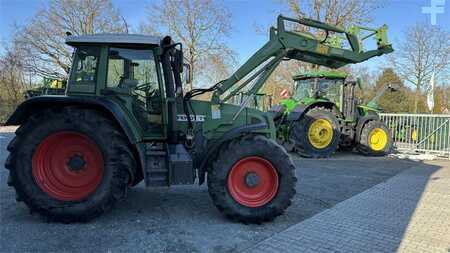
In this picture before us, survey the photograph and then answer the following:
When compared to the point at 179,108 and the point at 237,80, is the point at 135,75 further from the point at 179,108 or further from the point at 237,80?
the point at 237,80

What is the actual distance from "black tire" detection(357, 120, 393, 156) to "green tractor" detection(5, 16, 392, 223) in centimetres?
724

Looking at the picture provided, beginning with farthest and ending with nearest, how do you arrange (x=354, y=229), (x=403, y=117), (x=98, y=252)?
(x=403, y=117) < (x=354, y=229) < (x=98, y=252)

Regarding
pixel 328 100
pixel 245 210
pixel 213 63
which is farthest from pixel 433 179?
pixel 213 63

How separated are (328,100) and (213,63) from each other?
48.1 feet

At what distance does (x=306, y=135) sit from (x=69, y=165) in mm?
7330

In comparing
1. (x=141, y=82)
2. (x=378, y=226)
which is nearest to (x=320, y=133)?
(x=378, y=226)

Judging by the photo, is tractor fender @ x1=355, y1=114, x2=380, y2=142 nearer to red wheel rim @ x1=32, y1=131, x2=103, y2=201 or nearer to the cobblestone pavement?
the cobblestone pavement

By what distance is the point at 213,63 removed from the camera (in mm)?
24562

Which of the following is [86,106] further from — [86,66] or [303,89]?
[303,89]

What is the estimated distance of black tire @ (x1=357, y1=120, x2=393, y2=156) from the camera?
1096 cm

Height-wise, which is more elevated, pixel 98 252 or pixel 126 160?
pixel 126 160

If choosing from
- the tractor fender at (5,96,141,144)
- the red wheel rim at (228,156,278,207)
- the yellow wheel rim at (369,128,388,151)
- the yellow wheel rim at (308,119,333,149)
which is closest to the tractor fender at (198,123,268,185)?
the red wheel rim at (228,156,278,207)

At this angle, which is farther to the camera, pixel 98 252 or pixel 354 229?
pixel 354 229

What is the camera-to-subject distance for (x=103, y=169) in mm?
4367
